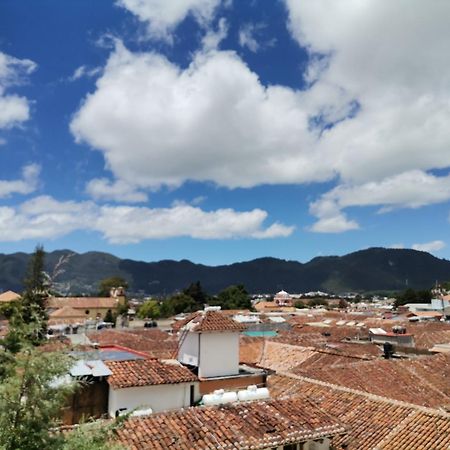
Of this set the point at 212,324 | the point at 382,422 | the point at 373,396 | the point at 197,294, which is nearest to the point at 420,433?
the point at 382,422

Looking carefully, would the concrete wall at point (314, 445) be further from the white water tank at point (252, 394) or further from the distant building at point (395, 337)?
the distant building at point (395, 337)

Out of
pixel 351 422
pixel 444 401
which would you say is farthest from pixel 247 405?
pixel 444 401

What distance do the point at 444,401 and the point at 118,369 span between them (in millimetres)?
11673

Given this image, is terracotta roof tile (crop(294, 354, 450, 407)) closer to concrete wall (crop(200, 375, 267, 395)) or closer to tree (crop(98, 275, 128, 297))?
concrete wall (crop(200, 375, 267, 395))

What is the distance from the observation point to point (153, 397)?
13633 millimetres

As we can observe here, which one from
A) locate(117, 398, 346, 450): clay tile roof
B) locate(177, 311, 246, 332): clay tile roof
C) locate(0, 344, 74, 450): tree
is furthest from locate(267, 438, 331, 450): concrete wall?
locate(0, 344, 74, 450): tree

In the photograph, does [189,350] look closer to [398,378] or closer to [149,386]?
[149,386]

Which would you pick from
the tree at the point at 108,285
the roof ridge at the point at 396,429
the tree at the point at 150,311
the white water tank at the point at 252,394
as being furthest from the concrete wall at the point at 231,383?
the tree at the point at 108,285

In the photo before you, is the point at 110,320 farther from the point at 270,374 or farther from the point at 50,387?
the point at 50,387

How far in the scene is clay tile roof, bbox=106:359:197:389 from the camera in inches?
516

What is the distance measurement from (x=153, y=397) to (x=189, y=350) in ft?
10.9

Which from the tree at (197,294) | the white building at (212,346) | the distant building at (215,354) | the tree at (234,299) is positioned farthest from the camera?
the tree at (197,294)

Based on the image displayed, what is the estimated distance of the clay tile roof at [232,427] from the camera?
9.91m

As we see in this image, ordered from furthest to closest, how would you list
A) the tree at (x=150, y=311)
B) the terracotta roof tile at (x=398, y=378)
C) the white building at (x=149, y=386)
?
the tree at (x=150, y=311), the terracotta roof tile at (x=398, y=378), the white building at (x=149, y=386)
